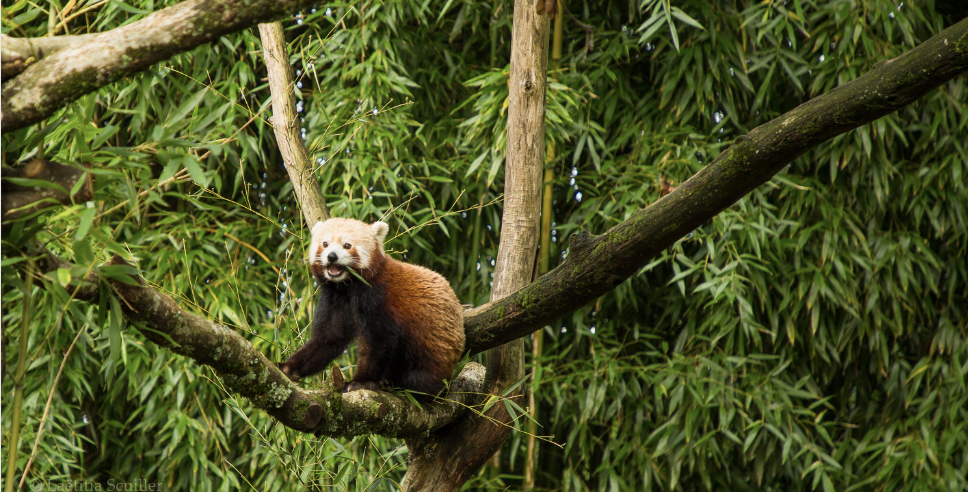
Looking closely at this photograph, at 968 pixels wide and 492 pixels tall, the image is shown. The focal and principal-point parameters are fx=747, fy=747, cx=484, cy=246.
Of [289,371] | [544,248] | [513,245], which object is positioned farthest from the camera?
[544,248]

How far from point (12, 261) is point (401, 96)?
229cm

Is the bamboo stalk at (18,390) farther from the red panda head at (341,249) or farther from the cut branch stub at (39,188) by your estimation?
the red panda head at (341,249)

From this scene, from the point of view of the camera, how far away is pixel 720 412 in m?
2.90

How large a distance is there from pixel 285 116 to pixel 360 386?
0.92 metres

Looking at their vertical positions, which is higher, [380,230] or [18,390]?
[380,230]

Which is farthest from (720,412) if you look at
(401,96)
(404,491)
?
(401,96)

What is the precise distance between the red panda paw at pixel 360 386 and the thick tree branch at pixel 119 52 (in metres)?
1.16

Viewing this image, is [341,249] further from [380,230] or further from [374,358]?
[374,358]

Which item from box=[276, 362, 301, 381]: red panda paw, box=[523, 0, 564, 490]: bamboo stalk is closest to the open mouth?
box=[276, 362, 301, 381]: red panda paw

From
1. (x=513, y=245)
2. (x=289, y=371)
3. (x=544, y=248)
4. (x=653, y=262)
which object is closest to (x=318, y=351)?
(x=289, y=371)

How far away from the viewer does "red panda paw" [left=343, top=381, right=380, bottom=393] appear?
2.10m

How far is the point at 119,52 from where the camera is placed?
1.15 meters

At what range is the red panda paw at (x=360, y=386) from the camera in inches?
82.8

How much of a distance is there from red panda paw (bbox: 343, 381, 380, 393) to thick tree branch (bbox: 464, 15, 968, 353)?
41 cm
